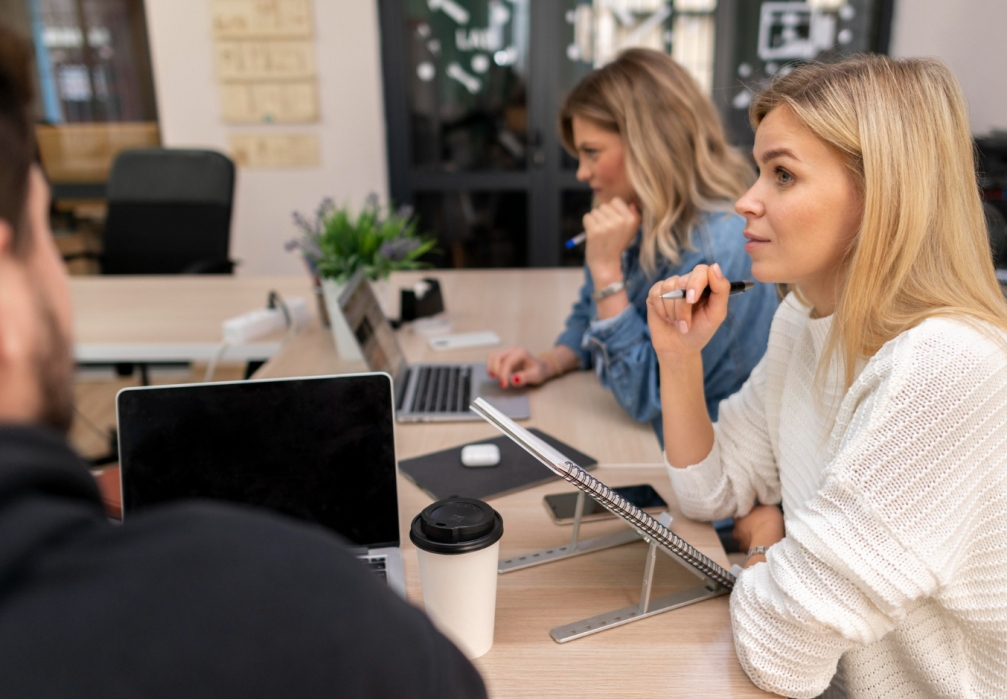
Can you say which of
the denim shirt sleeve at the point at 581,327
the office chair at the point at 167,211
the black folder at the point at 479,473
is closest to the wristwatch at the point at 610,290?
the denim shirt sleeve at the point at 581,327

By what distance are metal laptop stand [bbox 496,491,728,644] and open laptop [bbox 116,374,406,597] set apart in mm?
177

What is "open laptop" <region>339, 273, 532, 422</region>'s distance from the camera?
1.49 m

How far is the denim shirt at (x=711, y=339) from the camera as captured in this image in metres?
1.44

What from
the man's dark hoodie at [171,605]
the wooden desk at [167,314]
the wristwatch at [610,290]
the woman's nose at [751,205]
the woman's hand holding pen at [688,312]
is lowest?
the wooden desk at [167,314]

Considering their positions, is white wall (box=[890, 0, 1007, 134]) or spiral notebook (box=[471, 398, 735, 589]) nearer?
spiral notebook (box=[471, 398, 735, 589])

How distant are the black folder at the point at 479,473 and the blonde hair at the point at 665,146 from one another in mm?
510

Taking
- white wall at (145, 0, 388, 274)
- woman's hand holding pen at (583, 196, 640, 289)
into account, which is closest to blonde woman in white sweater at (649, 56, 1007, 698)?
woman's hand holding pen at (583, 196, 640, 289)

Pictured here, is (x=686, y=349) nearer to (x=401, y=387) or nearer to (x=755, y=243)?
(x=755, y=243)

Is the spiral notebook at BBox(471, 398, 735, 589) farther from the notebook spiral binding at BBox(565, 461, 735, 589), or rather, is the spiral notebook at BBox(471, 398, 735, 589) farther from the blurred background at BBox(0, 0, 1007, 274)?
the blurred background at BBox(0, 0, 1007, 274)

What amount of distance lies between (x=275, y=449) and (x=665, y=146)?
40.3 inches

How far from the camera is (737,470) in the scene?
110 cm

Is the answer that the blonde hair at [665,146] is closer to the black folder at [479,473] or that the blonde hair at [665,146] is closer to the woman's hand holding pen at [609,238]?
the woman's hand holding pen at [609,238]

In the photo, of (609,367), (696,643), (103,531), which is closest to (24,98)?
(103,531)

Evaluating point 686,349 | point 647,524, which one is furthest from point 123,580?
point 686,349
